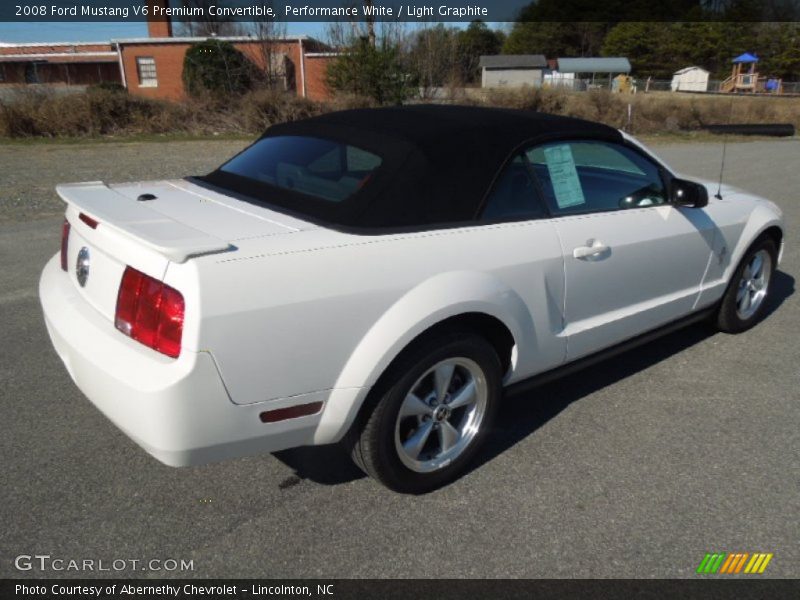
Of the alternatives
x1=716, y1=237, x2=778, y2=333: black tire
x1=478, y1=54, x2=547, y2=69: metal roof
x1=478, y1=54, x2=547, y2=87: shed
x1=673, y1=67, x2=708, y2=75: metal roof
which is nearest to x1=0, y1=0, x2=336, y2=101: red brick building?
x1=716, y1=237, x2=778, y2=333: black tire

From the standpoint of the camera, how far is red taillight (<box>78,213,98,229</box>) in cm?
272

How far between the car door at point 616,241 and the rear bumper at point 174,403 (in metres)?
1.51

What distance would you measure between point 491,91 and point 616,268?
24.8 meters

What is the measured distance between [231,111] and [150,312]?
20.7 m

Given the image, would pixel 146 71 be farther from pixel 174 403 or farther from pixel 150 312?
pixel 174 403

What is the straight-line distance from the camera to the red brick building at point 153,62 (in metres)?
30.1

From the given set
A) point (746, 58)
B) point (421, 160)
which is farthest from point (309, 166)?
point (746, 58)

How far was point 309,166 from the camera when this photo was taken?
3.25m

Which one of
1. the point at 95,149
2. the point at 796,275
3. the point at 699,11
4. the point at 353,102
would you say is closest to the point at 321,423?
the point at 796,275

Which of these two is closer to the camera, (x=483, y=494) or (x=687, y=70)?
(x=483, y=494)

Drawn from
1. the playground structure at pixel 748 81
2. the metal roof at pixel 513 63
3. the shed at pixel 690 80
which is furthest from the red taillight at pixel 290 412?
the metal roof at pixel 513 63

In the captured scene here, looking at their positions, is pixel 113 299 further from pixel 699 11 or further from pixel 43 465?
pixel 699 11

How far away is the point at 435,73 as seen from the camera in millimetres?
27109

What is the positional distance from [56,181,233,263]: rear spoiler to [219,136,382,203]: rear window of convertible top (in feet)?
2.13
